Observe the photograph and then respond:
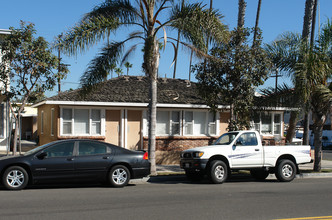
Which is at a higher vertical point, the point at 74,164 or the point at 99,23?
the point at 99,23

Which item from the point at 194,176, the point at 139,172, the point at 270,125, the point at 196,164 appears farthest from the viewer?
the point at 270,125

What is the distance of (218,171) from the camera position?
1357 cm

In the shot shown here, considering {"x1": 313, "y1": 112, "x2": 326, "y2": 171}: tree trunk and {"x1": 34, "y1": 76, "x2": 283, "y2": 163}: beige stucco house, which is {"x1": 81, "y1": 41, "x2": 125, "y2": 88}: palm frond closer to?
{"x1": 34, "y1": 76, "x2": 283, "y2": 163}: beige stucco house

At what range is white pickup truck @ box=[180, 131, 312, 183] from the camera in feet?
44.5

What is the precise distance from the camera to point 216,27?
587 inches

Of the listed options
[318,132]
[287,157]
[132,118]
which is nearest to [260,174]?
[287,157]

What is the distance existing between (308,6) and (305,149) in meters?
8.89

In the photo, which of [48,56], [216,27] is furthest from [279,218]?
[48,56]

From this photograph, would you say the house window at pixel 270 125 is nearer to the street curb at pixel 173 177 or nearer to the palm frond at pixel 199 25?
the street curb at pixel 173 177

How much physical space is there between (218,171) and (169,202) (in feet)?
13.9

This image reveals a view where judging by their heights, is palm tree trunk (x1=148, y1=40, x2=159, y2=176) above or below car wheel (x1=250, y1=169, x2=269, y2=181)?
above

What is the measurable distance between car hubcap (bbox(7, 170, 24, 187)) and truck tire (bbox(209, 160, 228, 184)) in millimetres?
5774

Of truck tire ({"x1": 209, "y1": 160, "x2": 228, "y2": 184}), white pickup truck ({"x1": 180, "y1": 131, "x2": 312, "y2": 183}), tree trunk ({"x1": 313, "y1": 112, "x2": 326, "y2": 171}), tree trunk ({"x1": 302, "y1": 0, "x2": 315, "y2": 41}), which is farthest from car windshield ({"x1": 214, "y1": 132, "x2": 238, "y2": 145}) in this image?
tree trunk ({"x1": 302, "y1": 0, "x2": 315, "y2": 41})

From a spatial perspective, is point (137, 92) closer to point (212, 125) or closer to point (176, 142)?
point (176, 142)
